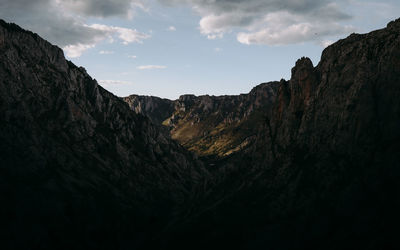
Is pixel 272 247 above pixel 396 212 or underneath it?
underneath

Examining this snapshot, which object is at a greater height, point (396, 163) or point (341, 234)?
point (396, 163)

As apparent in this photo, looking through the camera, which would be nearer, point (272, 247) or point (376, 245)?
point (376, 245)

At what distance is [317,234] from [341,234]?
1396 cm

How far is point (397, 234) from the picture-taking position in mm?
165250

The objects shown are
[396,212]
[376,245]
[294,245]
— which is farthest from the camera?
[294,245]

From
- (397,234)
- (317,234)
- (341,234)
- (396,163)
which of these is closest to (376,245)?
(397,234)

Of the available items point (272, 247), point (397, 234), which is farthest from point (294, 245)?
point (397, 234)

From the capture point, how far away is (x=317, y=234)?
195500mm

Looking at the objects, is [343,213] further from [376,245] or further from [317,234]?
[376,245]

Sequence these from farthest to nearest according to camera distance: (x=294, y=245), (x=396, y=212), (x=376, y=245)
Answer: (x=294, y=245) < (x=396, y=212) < (x=376, y=245)

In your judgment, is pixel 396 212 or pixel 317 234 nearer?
pixel 396 212

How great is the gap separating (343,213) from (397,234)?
3387 cm

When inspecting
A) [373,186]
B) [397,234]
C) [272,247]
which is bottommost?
[272,247]

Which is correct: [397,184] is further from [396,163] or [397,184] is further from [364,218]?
[364,218]
